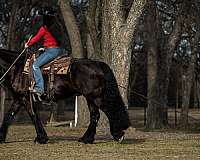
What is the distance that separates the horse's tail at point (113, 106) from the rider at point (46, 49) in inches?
53.7

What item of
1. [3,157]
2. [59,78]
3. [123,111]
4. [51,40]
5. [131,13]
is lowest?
[3,157]

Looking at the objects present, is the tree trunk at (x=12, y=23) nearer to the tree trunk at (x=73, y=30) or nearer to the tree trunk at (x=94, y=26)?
the tree trunk at (x=73, y=30)

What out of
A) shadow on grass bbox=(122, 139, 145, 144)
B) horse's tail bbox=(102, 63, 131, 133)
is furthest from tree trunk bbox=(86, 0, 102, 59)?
horse's tail bbox=(102, 63, 131, 133)

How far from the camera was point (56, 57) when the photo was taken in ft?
39.3

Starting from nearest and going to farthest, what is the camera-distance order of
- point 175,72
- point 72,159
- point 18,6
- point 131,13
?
point 72,159, point 131,13, point 18,6, point 175,72

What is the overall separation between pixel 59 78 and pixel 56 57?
52 centimetres

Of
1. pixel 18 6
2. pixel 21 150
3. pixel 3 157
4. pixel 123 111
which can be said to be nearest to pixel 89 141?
pixel 123 111

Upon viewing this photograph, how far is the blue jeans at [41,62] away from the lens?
11758 millimetres

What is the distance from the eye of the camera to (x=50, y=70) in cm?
1184

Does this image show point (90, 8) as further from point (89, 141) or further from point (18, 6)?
point (18, 6)

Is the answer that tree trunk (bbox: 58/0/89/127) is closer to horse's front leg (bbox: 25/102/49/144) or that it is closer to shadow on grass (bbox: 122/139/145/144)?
shadow on grass (bbox: 122/139/145/144)

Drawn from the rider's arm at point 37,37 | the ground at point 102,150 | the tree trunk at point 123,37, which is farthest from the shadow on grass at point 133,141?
the rider's arm at point 37,37

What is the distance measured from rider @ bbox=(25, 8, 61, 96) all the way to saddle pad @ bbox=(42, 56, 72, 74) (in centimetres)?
10

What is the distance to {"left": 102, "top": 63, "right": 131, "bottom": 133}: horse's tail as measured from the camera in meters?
11.6
